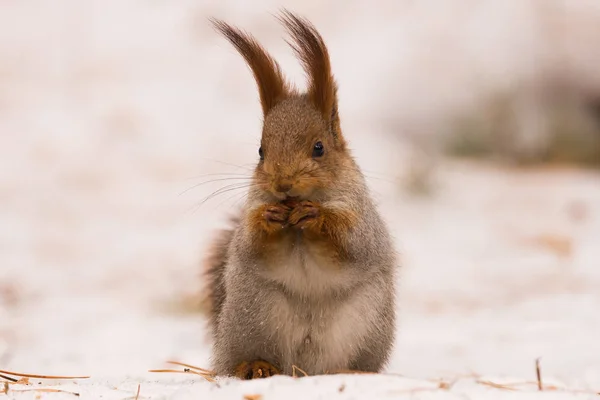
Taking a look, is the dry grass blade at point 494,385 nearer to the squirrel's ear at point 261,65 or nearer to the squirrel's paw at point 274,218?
the squirrel's paw at point 274,218

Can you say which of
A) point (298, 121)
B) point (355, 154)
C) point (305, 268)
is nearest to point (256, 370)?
point (305, 268)

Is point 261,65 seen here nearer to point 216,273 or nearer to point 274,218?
point 274,218

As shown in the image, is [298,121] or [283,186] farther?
[298,121]

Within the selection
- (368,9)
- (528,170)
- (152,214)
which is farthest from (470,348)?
(368,9)

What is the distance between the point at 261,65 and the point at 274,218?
1.70ft

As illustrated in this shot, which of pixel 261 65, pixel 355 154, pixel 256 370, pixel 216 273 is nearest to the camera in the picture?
pixel 256 370

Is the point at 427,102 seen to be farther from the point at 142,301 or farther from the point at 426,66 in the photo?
the point at 142,301

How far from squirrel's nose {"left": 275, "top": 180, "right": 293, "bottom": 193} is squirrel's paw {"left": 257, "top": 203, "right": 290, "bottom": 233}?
0.15 feet

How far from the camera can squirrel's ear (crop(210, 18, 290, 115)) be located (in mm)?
2477

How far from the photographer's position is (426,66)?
24.7ft

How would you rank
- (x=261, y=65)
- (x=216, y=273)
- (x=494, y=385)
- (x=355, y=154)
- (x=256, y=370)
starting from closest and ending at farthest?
(x=494, y=385), (x=256, y=370), (x=261, y=65), (x=216, y=273), (x=355, y=154)

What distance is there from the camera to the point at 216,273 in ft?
9.55

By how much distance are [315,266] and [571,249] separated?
3.70 m

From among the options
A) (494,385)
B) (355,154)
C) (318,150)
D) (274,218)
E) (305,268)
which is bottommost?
(494,385)
